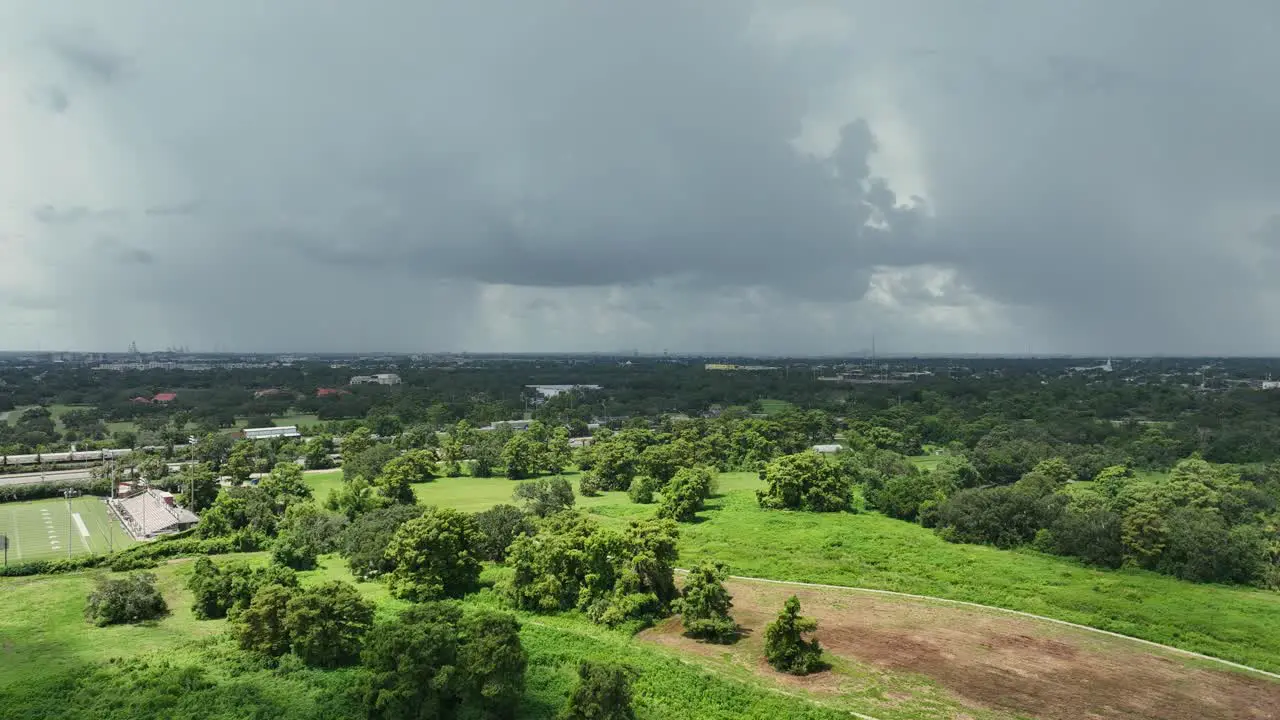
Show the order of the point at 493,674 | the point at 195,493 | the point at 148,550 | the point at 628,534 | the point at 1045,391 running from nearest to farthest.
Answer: the point at 493,674, the point at 628,534, the point at 148,550, the point at 195,493, the point at 1045,391

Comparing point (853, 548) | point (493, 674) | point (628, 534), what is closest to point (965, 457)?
point (853, 548)

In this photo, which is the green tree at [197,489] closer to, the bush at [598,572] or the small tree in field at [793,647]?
the bush at [598,572]

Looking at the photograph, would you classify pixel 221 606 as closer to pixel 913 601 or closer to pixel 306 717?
pixel 306 717

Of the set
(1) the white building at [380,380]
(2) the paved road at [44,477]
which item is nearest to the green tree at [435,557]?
(2) the paved road at [44,477]

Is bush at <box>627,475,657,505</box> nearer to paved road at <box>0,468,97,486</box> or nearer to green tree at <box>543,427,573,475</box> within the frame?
green tree at <box>543,427,573,475</box>

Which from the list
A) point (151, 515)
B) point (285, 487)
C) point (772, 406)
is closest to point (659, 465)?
point (285, 487)

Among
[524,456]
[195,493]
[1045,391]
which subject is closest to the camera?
[195,493]

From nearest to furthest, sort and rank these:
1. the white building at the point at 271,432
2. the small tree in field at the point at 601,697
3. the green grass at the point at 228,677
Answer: the small tree in field at the point at 601,697 → the green grass at the point at 228,677 → the white building at the point at 271,432
